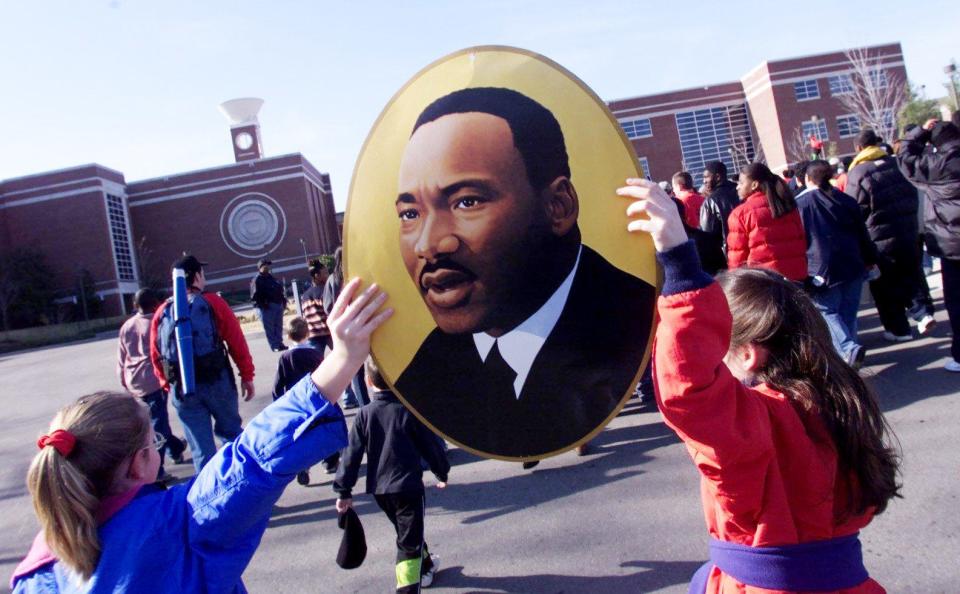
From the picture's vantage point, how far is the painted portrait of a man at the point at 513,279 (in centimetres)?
147

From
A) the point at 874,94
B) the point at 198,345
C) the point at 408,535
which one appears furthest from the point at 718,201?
the point at 874,94

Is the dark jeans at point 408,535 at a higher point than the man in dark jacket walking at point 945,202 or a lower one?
lower

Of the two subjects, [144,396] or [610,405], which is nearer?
[610,405]

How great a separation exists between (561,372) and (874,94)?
47.9m

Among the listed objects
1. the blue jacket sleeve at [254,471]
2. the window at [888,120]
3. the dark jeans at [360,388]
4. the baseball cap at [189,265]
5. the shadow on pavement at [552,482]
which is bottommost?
the shadow on pavement at [552,482]

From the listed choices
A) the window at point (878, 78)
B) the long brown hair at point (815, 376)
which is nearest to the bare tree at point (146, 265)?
the window at point (878, 78)

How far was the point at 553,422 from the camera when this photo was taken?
1492 mm

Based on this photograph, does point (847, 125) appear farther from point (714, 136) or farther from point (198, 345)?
point (198, 345)

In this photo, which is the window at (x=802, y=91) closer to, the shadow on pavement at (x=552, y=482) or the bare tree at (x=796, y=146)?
the bare tree at (x=796, y=146)

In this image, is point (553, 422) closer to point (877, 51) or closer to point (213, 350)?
point (213, 350)

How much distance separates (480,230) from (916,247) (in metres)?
7.06

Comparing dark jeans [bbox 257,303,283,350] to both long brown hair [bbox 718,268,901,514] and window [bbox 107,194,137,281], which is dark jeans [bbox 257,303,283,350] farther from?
window [bbox 107,194,137,281]

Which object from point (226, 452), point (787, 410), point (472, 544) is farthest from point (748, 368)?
point (472, 544)

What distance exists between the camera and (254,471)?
1.46 meters
